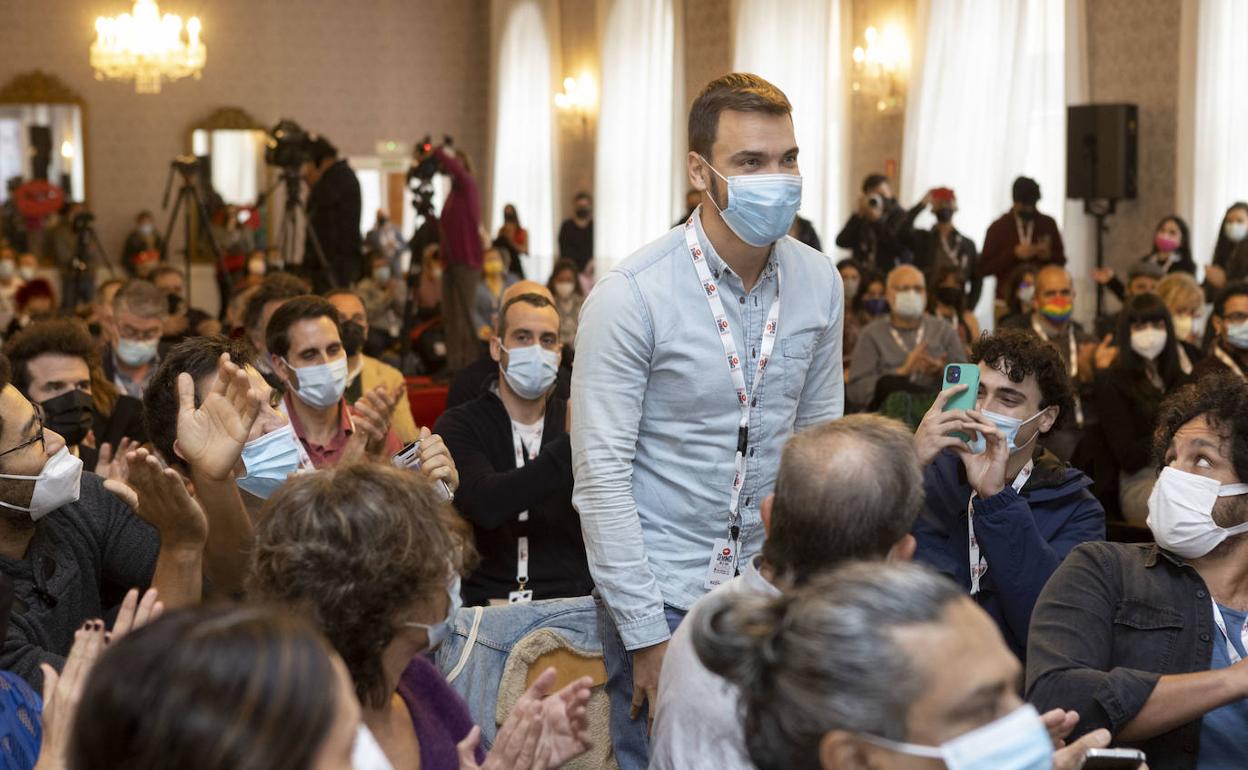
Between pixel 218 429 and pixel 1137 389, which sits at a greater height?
pixel 218 429

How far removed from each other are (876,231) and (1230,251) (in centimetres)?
260

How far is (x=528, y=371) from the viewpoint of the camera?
13.2 ft

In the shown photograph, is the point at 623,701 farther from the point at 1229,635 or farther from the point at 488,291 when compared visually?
the point at 488,291

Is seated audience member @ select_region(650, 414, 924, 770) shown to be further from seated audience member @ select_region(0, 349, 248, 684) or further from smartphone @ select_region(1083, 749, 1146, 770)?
seated audience member @ select_region(0, 349, 248, 684)

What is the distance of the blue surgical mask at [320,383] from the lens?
3781mm

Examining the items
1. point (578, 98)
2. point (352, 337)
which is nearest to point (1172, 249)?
point (352, 337)

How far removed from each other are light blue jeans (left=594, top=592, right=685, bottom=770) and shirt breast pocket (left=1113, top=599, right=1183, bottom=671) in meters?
0.76

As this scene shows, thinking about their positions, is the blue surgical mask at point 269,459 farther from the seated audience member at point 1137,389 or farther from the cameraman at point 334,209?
the cameraman at point 334,209

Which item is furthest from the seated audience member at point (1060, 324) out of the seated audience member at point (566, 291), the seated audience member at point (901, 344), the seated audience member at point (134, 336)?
the seated audience member at point (566, 291)

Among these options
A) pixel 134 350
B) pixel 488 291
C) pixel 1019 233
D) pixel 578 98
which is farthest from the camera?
pixel 578 98

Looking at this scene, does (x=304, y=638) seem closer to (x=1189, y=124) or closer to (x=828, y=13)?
(x=1189, y=124)

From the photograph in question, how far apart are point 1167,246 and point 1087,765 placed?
813 centimetres

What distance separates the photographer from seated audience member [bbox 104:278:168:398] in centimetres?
561

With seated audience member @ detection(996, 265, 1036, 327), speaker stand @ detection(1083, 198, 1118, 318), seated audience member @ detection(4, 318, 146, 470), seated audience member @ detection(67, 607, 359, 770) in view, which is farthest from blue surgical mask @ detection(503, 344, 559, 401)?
speaker stand @ detection(1083, 198, 1118, 318)
